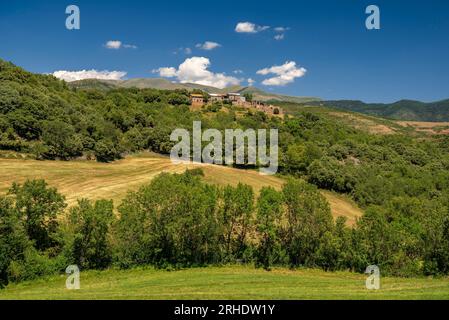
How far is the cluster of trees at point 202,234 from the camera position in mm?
26047

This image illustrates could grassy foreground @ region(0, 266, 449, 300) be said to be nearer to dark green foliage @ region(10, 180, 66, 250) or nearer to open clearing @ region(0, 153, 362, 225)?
dark green foliage @ region(10, 180, 66, 250)

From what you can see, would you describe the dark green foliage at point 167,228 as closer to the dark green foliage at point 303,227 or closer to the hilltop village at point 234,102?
the dark green foliage at point 303,227

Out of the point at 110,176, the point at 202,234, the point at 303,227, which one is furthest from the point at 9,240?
the point at 110,176

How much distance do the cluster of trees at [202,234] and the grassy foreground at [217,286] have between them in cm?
165

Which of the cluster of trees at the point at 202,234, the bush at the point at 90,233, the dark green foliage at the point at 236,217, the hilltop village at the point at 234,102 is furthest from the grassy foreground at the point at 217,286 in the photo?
the hilltop village at the point at 234,102

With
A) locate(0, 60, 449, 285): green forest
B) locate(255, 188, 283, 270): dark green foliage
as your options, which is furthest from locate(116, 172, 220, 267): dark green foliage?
locate(255, 188, 283, 270): dark green foliage

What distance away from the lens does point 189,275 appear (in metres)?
24.3

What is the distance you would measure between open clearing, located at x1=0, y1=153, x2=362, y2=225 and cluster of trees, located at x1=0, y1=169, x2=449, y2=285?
19.4m

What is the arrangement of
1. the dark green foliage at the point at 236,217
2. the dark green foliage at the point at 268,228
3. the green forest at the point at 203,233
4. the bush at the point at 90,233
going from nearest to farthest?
the green forest at the point at 203,233
the bush at the point at 90,233
the dark green foliage at the point at 268,228
the dark green foliage at the point at 236,217

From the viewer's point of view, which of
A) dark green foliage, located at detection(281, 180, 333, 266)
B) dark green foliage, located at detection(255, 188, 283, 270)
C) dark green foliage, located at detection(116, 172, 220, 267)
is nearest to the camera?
dark green foliage, located at detection(116, 172, 220, 267)

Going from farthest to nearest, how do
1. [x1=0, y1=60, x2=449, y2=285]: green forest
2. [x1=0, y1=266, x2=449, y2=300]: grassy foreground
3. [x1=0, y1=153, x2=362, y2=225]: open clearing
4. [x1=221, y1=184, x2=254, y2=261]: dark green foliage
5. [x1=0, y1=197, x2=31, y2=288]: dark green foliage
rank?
1. [x1=0, y1=153, x2=362, y2=225]: open clearing
2. [x1=221, y1=184, x2=254, y2=261]: dark green foliage
3. [x1=0, y1=60, x2=449, y2=285]: green forest
4. [x1=0, y1=197, x2=31, y2=288]: dark green foliage
5. [x1=0, y1=266, x2=449, y2=300]: grassy foreground

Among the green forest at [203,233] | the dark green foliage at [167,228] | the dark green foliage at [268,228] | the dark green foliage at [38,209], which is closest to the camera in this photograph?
the dark green foliage at [38,209]

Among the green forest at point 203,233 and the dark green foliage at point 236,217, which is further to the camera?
the dark green foliage at point 236,217

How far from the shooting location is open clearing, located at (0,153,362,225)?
A: 50094 mm
